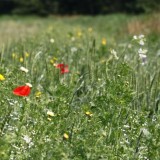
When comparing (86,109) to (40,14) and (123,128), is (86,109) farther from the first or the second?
(40,14)

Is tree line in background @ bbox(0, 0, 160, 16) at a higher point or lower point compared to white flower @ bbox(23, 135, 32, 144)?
lower

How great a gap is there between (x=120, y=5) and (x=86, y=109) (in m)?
44.2

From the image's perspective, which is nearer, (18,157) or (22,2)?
(18,157)

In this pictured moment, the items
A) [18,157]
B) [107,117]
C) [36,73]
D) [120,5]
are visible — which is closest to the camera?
[18,157]

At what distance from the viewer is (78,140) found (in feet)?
9.50

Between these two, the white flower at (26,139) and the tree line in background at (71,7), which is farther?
the tree line in background at (71,7)

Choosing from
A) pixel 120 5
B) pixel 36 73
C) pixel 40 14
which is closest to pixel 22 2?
pixel 40 14

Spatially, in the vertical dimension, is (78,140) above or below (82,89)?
above

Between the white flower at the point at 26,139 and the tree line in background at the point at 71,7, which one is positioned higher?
the white flower at the point at 26,139

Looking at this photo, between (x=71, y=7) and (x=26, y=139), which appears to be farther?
(x=71, y=7)

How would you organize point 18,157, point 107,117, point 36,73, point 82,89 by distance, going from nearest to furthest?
point 18,157 < point 107,117 < point 82,89 < point 36,73

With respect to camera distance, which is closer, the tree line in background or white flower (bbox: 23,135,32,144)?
white flower (bbox: 23,135,32,144)

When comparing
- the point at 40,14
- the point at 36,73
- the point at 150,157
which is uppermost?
the point at 150,157

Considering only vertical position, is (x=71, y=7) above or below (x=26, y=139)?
below
